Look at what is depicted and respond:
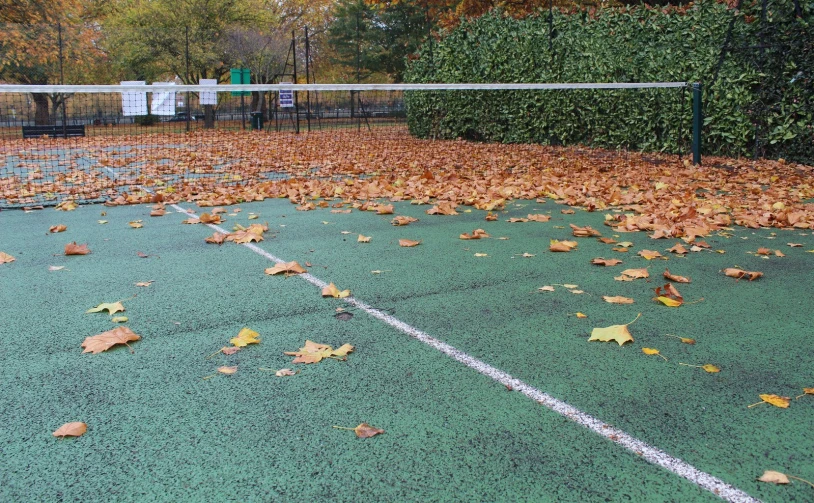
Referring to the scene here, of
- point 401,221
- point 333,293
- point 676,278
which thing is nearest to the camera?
point 333,293

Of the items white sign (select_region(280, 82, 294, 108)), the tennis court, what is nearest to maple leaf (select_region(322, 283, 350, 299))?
the tennis court

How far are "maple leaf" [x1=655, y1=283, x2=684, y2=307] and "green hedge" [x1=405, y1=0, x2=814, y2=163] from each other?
9.30m

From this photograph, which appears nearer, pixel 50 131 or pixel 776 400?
pixel 776 400

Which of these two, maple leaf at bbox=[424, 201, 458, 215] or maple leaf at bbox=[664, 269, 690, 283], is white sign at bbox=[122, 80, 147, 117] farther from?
maple leaf at bbox=[664, 269, 690, 283]

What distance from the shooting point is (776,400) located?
3.08m

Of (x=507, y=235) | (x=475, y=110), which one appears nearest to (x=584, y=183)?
(x=507, y=235)

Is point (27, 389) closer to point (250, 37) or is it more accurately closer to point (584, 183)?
point (584, 183)

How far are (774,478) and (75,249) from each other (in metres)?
5.53

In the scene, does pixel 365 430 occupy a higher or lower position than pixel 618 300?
lower

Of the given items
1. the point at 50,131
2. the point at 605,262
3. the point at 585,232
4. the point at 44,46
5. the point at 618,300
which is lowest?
the point at 618,300

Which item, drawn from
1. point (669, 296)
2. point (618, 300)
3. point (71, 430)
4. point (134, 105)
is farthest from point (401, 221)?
point (134, 105)

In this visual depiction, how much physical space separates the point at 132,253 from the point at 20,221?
8.35 ft

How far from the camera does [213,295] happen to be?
475 centimetres

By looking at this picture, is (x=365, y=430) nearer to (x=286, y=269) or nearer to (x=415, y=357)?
(x=415, y=357)
